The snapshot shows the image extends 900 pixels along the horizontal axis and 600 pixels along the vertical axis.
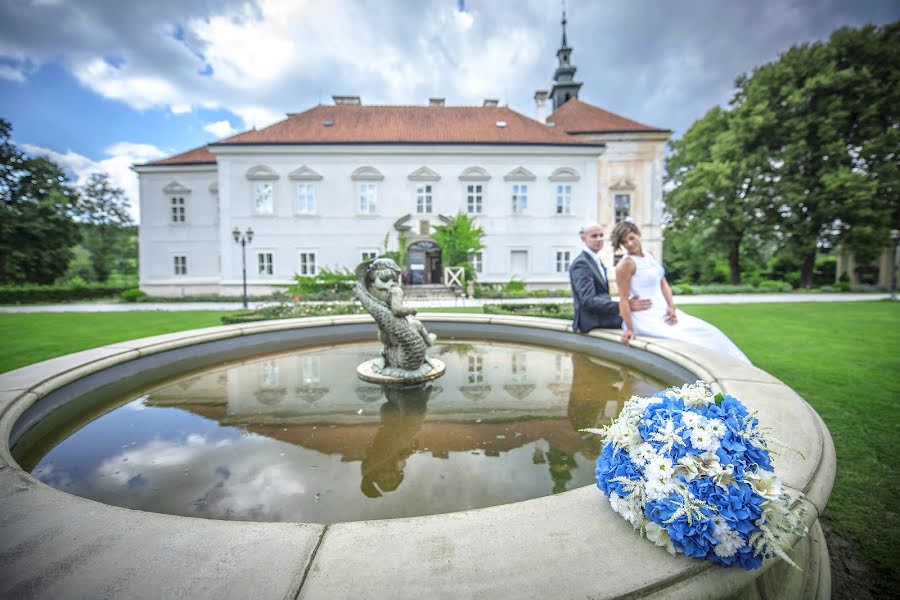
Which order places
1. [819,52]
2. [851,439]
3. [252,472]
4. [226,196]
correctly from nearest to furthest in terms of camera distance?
[252,472], [851,439], [226,196], [819,52]

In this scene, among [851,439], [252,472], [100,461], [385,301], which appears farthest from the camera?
[385,301]

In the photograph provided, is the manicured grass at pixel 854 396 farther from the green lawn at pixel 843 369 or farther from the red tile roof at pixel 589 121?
the red tile roof at pixel 589 121

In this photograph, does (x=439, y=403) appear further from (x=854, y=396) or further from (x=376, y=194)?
(x=376, y=194)

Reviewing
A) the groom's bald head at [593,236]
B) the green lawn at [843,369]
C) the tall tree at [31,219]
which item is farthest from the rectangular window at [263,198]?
the groom's bald head at [593,236]

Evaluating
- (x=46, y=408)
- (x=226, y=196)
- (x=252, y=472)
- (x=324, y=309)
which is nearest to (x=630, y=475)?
(x=252, y=472)

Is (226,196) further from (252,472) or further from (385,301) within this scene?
(252,472)

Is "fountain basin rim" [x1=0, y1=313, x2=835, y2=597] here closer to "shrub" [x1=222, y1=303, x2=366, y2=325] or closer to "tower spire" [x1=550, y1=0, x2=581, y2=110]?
"shrub" [x1=222, y1=303, x2=366, y2=325]

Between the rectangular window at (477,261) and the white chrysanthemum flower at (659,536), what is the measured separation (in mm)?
23595

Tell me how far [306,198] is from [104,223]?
118 feet

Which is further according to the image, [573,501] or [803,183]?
[803,183]

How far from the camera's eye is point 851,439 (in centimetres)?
354

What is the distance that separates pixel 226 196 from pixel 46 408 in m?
23.8

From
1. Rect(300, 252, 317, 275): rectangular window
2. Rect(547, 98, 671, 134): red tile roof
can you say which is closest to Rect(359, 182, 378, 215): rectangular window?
Rect(300, 252, 317, 275): rectangular window

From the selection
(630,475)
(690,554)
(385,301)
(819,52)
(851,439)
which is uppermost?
(819,52)
